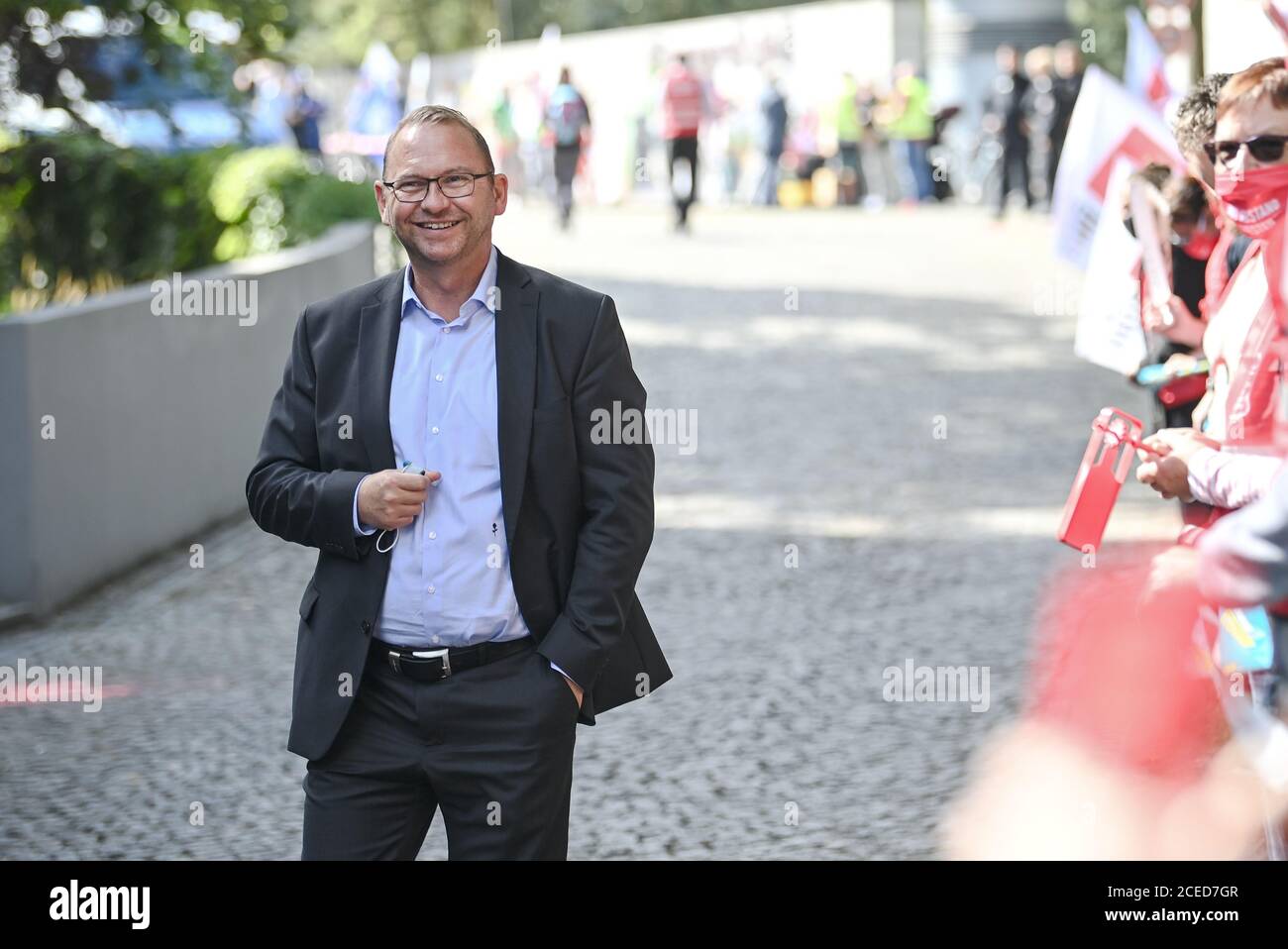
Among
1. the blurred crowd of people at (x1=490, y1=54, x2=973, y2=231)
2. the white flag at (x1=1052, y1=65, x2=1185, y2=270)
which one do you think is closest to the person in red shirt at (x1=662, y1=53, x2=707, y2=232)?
the blurred crowd of people at (x1=490, y1=54, x2=973, y2=231)

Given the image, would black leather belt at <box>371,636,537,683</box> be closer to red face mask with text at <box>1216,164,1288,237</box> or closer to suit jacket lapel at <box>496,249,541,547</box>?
suit jacket lapel at <box>496,249,541,547</box>

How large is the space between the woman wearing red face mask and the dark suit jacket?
111 centimetres

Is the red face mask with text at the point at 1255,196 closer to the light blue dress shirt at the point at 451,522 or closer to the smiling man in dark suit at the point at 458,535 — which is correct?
the smiling man in dark suit at the point at 458,535

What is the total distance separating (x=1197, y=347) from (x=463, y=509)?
245 centimetres

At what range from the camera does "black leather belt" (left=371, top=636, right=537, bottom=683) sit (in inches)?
134

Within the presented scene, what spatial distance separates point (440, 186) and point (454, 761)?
3.48ft

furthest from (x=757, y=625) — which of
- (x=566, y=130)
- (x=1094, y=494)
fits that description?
(x=566, y=130)

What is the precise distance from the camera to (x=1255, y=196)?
11.8 ft

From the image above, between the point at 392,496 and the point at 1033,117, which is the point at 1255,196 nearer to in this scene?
the point at 392,496

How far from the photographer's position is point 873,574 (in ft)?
27.6

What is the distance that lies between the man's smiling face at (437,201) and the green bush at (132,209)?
33.1ft

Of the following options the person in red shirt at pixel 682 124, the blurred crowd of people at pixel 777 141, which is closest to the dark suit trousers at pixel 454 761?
the person in red shirt at pixel 682 124

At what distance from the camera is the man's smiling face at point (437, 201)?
339 cm
